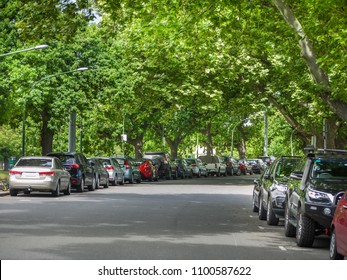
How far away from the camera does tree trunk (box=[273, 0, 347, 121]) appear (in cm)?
2647

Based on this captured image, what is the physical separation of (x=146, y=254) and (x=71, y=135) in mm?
43697

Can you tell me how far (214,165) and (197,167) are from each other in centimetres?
634

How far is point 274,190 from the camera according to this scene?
19359 millimetres

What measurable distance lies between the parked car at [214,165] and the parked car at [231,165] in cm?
138

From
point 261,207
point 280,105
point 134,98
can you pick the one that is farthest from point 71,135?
point 261,207

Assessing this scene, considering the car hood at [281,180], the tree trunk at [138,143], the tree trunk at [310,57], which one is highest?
the tree trunk at [310,57]

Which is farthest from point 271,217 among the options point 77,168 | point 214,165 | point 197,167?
point 214,165

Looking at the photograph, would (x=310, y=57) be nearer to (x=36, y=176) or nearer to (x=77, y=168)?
(x=36, y=176)

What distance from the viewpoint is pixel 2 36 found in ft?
154

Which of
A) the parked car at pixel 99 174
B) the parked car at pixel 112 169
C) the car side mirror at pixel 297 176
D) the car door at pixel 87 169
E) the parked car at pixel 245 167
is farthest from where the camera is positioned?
the parked car at pixel 245 167

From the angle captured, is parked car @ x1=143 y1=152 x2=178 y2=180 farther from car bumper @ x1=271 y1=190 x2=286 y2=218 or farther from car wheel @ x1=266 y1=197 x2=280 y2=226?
car bumper @ x1=271 y1=190 x2=286 y2=218

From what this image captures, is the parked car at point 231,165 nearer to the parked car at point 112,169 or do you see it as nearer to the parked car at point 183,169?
the parked car at point 183,169

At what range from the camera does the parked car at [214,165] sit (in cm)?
7662

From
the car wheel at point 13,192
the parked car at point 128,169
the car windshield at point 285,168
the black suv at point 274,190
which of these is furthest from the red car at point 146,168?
the car windshield at point 285,168
